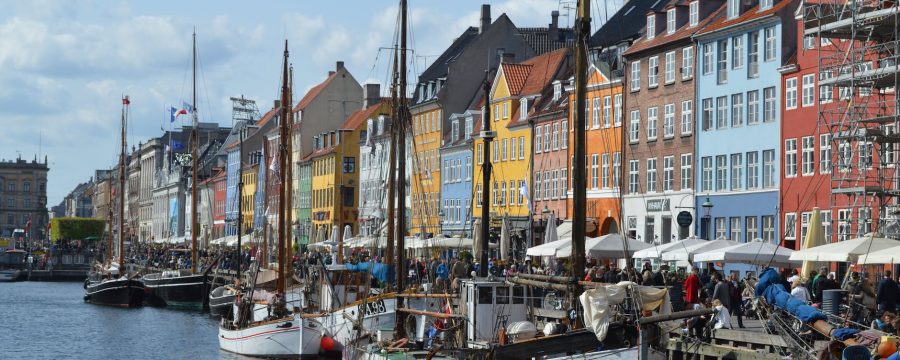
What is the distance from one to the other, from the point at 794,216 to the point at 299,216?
88118mm

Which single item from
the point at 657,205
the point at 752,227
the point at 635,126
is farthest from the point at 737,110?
the point at 635,126

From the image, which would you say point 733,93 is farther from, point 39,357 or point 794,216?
point 39,357

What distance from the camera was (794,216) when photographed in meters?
62.9

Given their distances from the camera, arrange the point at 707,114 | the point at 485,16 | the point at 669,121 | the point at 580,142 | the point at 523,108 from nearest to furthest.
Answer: the point at 580,142, the point at 707,114, the point at 669,121, the point at 523,108, the point at 485,16

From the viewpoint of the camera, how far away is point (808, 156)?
6328cm

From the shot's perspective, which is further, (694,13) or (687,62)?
(694,13)

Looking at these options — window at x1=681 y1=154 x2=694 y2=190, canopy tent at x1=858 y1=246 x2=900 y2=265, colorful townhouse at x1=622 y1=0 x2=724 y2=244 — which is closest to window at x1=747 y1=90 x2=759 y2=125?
colorful townhouse at x1=622 y1=0 x2=724 y2=244

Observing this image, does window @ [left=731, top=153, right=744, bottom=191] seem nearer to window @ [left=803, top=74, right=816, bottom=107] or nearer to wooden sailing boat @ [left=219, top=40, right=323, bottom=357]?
window @ [left=803, top=74, right=816, bottom=107]

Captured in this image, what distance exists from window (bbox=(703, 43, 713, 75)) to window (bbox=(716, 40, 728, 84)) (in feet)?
→ 1.88

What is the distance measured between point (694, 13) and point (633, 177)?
375 inches

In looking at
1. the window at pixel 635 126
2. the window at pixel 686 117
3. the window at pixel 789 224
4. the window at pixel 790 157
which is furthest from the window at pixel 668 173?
the window at pixel 789 224

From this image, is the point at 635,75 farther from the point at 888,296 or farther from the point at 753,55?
the point at 888,296

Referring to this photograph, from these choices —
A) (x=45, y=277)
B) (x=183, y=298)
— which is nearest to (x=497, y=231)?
(x=183, y=298)

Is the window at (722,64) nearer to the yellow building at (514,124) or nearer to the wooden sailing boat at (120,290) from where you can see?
the yellow building at (514,124)
